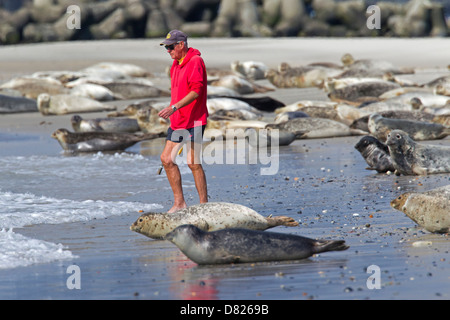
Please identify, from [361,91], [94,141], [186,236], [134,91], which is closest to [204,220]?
[186,236]

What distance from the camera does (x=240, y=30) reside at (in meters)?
38.8

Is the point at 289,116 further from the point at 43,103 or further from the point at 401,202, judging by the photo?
the point at 401,202

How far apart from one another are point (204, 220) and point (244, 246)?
88 centimetres

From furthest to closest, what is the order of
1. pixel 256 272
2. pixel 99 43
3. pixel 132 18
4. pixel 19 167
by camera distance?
pixel 132 18 < pixel 99 43 < pixel 19 167 < pixel 256 272

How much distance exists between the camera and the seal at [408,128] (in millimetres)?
10383

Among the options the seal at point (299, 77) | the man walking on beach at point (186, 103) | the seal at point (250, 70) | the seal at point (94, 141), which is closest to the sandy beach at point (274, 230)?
the seal at point (94, 141)

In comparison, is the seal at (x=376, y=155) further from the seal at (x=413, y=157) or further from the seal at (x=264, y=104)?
the seal at (x=264, y=104)

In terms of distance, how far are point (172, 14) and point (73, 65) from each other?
13.2 meters

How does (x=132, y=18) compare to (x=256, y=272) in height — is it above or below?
above

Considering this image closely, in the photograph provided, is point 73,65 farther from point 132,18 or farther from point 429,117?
point 429,117

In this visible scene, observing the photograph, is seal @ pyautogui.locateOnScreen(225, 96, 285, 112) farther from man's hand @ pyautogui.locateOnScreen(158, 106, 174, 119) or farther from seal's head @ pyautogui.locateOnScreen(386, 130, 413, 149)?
man's hand @ pyautogui.locateOnScreen(158, 106, 174, 119)

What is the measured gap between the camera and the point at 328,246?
15.3ft
